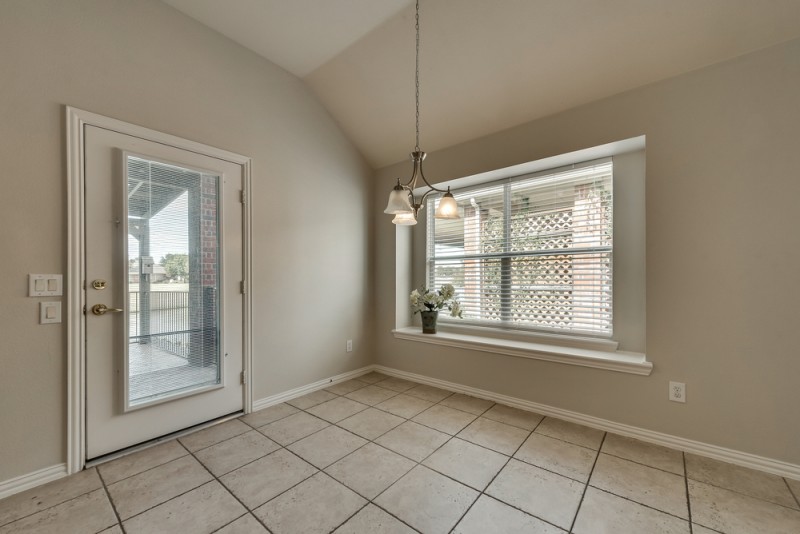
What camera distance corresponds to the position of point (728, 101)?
2.00 m

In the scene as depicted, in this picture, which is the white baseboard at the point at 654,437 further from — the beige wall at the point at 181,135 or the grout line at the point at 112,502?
the grout line at the point at 112,502

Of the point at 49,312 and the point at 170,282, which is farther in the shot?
the point at 170,282

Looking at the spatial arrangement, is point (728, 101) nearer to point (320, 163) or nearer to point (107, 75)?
point (320, 163)

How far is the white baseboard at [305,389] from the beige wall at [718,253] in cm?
216

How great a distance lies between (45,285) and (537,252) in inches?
137

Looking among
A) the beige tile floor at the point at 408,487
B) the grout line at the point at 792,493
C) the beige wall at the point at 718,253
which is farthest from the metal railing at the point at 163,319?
the grout line at the point at 792,493

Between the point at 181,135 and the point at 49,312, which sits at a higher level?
the point at 181,135

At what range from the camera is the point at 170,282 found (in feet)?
7.64

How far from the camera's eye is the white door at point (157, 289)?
2029mm

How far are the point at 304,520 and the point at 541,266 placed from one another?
103 inches

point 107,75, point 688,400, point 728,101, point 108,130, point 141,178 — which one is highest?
point 107,75

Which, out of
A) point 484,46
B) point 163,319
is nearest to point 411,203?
point 484,46

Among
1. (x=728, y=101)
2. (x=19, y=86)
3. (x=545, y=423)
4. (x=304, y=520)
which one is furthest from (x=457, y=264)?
(x=19, y=86)

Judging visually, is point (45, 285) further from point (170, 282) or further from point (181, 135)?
point (181, 135)
